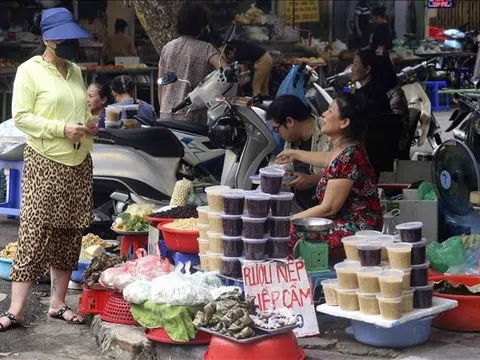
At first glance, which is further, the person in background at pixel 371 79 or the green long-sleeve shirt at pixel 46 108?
the person in background at pixel 371 79

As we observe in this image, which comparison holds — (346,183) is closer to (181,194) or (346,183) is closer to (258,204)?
(258,204)

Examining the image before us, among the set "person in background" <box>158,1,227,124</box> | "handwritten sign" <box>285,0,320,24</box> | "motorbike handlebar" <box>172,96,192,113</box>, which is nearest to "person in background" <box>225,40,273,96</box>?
"person in background" <box>158,1,227,124</box>

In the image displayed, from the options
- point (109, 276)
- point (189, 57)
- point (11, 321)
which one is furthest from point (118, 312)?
point (189, 57)

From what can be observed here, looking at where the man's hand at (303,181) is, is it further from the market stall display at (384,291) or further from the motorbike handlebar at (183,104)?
the motorbike handlebar at (183,104)

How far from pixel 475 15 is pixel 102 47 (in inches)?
347

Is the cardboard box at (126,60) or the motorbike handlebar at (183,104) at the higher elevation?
the cardboard box at (126,60)

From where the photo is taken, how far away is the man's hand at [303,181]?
652 centimetres

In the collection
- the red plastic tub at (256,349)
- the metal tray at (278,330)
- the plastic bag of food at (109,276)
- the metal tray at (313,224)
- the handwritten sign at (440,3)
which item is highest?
the handwritten sign at (440,3)

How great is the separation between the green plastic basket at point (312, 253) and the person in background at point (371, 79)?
314cm

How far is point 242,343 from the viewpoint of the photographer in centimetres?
495

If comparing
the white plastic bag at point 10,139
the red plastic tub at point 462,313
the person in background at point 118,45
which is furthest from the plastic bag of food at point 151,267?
the person in background at point 118,45

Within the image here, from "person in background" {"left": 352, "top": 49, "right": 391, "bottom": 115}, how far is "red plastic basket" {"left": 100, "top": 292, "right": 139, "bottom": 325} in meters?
3.57

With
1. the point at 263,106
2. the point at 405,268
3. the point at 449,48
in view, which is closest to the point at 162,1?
the point at 263,106

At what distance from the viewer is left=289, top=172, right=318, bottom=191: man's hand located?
6523mm
